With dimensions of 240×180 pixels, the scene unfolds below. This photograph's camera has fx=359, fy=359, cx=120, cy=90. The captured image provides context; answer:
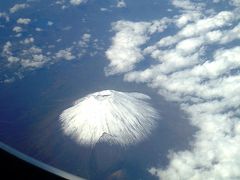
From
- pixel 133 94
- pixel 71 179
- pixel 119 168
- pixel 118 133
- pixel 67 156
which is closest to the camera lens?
pixel 71 179

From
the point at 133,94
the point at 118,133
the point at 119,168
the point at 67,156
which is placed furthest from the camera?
the point at 133,94

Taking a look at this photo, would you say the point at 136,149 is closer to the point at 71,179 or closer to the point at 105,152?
the point at 105,152

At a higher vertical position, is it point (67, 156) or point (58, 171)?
point (58, 171)

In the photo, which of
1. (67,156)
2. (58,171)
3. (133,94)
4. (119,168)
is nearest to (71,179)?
(58,171)

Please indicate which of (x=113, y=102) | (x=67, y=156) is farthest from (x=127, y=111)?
(x=67, y=156)

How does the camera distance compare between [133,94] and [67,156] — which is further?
[133,94]

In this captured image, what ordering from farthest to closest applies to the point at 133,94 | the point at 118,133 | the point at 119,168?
the point at 133,94 → the point at 118,133 → the point at 119,168

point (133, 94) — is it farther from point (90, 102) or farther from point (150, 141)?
point (150, 141)

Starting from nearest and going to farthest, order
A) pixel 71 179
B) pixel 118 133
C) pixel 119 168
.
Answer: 1. pixel 71 179
2. pixel 119 168
3. pixel 118 133

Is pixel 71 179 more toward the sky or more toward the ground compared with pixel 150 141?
more toward the sky
